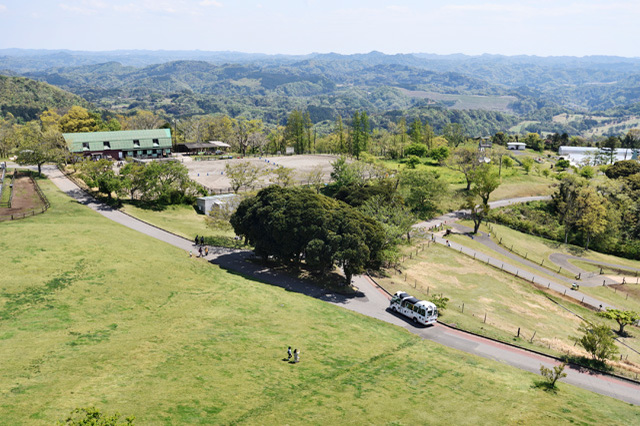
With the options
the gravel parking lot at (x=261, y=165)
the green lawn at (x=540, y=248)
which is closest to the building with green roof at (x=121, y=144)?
the gravel parking lot at (x=261, y=165)

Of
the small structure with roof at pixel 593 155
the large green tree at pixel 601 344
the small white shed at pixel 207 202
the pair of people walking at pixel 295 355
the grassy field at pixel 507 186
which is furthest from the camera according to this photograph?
the small structure with roof at pixel 593 155

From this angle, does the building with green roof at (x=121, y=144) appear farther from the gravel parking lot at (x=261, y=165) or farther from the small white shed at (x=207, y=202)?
the small white shed at (x=207, y=202)

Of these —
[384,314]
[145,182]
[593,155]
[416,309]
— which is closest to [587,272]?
[416,309]

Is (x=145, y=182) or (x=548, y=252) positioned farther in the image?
(x=548, y=252)

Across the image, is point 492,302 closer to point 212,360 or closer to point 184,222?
point 212,360

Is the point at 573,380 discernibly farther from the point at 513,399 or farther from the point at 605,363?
the point at 513,399

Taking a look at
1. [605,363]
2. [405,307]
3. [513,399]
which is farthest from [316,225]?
[605,363]
